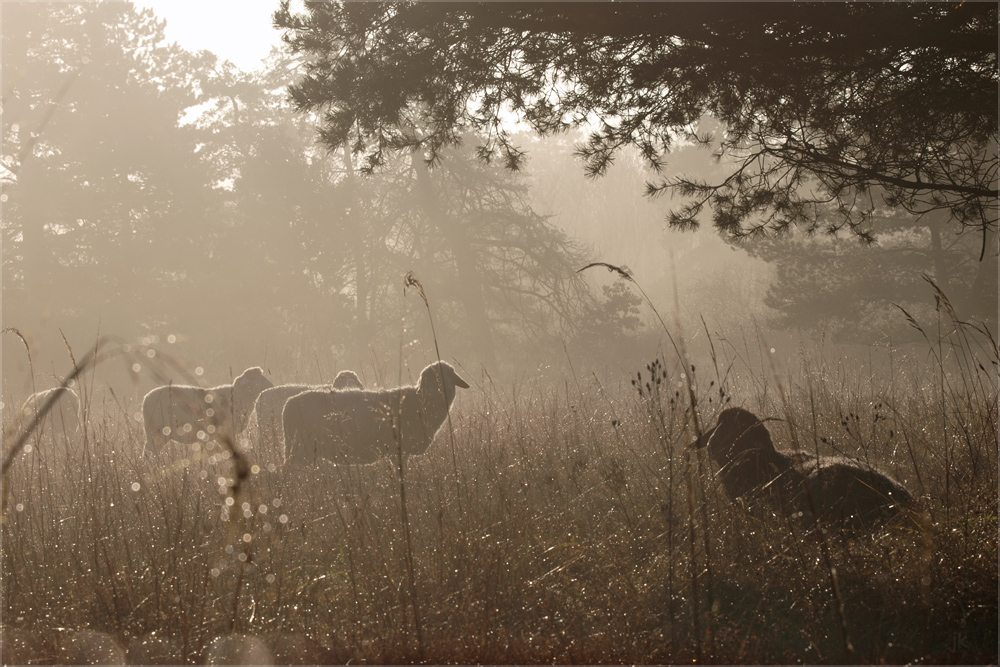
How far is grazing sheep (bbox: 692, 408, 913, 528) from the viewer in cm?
348

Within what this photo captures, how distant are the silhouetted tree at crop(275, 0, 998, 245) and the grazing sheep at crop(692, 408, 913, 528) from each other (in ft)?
6.06

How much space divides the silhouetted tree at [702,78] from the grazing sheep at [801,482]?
1.85m

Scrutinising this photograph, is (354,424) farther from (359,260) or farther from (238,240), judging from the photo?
(238,240)

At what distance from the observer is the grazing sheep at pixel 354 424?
5480 millimetres

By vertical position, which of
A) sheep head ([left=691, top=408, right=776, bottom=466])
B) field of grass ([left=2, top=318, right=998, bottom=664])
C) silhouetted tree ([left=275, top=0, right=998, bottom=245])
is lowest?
field of grass ([left=2, top=318, right=998, bottom=664])

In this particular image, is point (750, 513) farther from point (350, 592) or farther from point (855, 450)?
point (350, 592)

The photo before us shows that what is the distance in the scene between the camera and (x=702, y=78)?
15.5 ft

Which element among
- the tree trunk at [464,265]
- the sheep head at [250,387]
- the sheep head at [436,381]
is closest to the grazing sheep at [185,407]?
the sheep head at [250,387]

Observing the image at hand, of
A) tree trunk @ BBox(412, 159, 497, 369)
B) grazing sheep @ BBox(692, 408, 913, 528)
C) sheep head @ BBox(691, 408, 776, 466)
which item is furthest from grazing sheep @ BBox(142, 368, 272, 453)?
tree trunk @ BBox(412, 159, 497, 369)

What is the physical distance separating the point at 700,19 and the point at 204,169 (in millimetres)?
20164

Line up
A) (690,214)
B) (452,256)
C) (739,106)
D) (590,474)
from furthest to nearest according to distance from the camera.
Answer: (452,256), (690,214), (739,106), (590,474)

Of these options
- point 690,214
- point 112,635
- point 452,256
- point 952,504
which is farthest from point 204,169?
point 952,504

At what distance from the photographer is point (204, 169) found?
20.7 metres

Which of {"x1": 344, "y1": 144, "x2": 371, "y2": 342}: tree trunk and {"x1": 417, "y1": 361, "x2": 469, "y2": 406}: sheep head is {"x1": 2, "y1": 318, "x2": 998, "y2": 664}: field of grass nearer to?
{"x1": 417, "y1": 361, "x2": 469, "y2": 406}: sheep head
